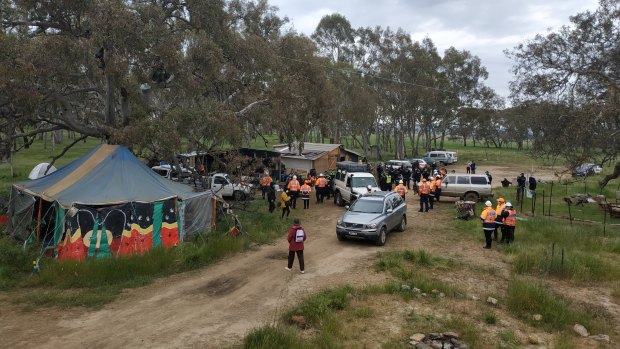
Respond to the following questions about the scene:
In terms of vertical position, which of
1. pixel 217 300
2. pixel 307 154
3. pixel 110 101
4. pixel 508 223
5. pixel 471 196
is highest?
pixel 110 101

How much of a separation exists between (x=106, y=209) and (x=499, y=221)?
40.4 ft

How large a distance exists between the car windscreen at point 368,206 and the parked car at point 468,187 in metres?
9.55

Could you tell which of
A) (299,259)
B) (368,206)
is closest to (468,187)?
(368,206)

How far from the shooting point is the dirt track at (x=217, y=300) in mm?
8055

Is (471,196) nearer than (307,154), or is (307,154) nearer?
(471,196)

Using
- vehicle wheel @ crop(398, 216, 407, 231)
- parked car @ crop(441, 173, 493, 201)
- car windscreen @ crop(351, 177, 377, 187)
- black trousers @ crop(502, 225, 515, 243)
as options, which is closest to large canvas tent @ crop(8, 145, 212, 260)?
vehicle wheel @ crop(398, 216, 407, 231)

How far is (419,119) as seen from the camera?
174 ft

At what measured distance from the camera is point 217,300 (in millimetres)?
9992

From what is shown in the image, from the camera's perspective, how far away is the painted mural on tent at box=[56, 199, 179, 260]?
1212 centimetres

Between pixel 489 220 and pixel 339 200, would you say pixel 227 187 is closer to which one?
pixel 339 200

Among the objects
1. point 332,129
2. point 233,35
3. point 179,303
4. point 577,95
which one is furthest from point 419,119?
point 179,303

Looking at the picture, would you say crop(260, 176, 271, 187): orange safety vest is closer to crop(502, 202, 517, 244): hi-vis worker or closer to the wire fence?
crop(502, 202, 517, 244): hi-vis worker

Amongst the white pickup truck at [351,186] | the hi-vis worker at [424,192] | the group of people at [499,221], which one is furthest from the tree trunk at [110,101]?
the group of people at [499,221]

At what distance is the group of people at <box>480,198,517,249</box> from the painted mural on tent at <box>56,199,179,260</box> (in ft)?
32.4
